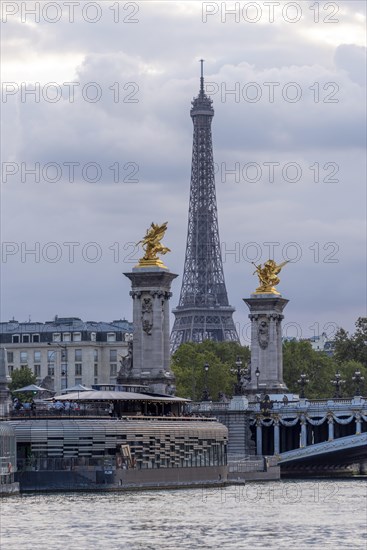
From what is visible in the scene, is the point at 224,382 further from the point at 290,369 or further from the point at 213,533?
the point at 213,533

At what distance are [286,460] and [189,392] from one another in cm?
3745

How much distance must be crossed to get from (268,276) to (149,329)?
20.3 metres

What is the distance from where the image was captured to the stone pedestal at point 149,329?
159 metres

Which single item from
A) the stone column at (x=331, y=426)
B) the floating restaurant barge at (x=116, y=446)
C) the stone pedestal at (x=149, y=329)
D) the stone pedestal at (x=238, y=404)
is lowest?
the floating restaurant barge at (x=116, y=446)

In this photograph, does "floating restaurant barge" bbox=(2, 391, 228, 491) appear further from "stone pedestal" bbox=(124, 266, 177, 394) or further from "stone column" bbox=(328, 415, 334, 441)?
"stone pedestal" bbox=(124, 266, 177, 394)

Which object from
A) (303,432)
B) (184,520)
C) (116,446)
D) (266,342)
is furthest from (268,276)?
(184,520)

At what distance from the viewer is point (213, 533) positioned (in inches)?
3455

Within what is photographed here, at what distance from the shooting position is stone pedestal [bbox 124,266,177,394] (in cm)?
15862

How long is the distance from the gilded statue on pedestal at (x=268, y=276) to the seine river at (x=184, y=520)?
5497cm

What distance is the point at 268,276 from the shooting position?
176250mm

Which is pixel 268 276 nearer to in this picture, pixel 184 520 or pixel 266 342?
pixel 266 342

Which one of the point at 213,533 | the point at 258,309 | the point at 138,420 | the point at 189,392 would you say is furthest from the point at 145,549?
the point at 189,392

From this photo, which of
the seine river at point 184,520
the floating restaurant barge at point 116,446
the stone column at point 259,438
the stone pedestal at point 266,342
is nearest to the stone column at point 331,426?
the stone column at point 259,438

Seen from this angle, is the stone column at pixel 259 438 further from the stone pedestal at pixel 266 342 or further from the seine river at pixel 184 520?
the seine river at pixel 184 520
